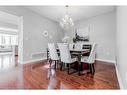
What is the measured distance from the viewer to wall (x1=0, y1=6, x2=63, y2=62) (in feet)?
14.3

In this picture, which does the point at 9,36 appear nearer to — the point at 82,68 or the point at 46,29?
the point at 46,29

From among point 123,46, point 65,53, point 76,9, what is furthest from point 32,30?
Result: point 123,46

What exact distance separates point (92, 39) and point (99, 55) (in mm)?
1001

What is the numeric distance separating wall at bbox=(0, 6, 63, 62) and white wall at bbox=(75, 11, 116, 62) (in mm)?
2616

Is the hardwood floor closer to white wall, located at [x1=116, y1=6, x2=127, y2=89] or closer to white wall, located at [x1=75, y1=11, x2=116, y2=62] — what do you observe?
white wall, located at [x1=116, y1=6, x2=127, y2=89]

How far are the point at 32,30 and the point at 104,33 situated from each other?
3.73 m

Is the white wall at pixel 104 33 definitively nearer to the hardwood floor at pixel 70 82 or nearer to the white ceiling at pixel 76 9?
the white ceiling at pixel 76 9

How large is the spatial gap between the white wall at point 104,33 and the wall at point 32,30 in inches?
103

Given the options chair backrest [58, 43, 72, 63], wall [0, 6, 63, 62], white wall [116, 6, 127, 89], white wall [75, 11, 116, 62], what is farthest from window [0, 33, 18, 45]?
white wall [116, 6, 127, 89]

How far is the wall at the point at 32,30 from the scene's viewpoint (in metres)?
4.37

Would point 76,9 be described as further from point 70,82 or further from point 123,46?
point 70,82
